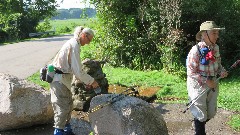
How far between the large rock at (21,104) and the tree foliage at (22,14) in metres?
27.4

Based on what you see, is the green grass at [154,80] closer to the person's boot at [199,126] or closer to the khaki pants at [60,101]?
the person's boot at [199,126]

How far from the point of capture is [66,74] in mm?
5945

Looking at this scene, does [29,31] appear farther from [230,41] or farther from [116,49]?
[230,41]

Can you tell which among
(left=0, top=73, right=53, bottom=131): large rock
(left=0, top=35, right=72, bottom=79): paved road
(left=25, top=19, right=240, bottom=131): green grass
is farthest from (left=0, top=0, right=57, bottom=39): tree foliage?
(left=0, top=73, right=53, bottom=131): large rock

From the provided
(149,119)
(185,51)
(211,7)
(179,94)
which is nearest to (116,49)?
(185,51)

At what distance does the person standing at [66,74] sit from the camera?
5.62 m

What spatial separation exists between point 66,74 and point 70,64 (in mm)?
208

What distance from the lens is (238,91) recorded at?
997 cm

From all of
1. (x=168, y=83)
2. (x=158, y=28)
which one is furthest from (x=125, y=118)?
(x=158, y=28)

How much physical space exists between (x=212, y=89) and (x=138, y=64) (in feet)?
29.5

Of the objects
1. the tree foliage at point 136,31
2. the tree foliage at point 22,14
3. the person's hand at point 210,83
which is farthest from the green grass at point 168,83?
the tree foliage at point 22,14

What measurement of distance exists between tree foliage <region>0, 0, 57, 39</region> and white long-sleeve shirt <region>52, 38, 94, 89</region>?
28.8m

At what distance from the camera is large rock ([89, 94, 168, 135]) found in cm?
535

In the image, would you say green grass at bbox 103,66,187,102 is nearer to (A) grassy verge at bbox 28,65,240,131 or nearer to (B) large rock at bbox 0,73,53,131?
(A) grassy verge at bbox 28,65,240,131
